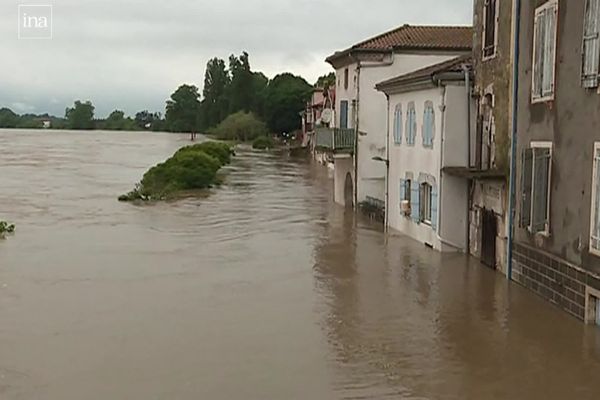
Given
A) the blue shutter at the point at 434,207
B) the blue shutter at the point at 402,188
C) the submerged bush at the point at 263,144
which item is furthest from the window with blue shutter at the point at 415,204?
the submerged bush at the point at 263,144

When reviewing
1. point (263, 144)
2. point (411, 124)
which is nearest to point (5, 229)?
point (411, 124)

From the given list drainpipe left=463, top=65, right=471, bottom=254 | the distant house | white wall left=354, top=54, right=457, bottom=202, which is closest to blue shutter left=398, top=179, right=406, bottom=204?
drainpipe left=463, top=65, right=471, bottom=254

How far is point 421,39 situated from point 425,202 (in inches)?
417

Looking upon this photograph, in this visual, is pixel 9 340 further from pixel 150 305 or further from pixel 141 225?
pixel 141 225

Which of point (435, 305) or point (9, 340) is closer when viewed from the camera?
point (9, 340)

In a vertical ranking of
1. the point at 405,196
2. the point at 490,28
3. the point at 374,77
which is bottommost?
the point at 405,196

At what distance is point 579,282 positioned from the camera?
15.3 metres

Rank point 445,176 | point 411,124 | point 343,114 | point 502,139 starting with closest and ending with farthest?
point 502,139 < point 445,176 < point 411,124 < point 343,114

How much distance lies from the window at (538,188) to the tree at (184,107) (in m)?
149

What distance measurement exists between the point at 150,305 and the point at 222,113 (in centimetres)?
12171

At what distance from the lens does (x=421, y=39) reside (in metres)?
33.8

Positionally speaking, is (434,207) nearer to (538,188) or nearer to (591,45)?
(538,188)

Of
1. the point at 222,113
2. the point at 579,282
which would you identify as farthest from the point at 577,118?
the point at 222,113

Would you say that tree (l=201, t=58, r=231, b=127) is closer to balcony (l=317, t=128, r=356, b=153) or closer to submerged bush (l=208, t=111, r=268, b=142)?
submerged bush (l=208, t=111, r=268, b=142)
